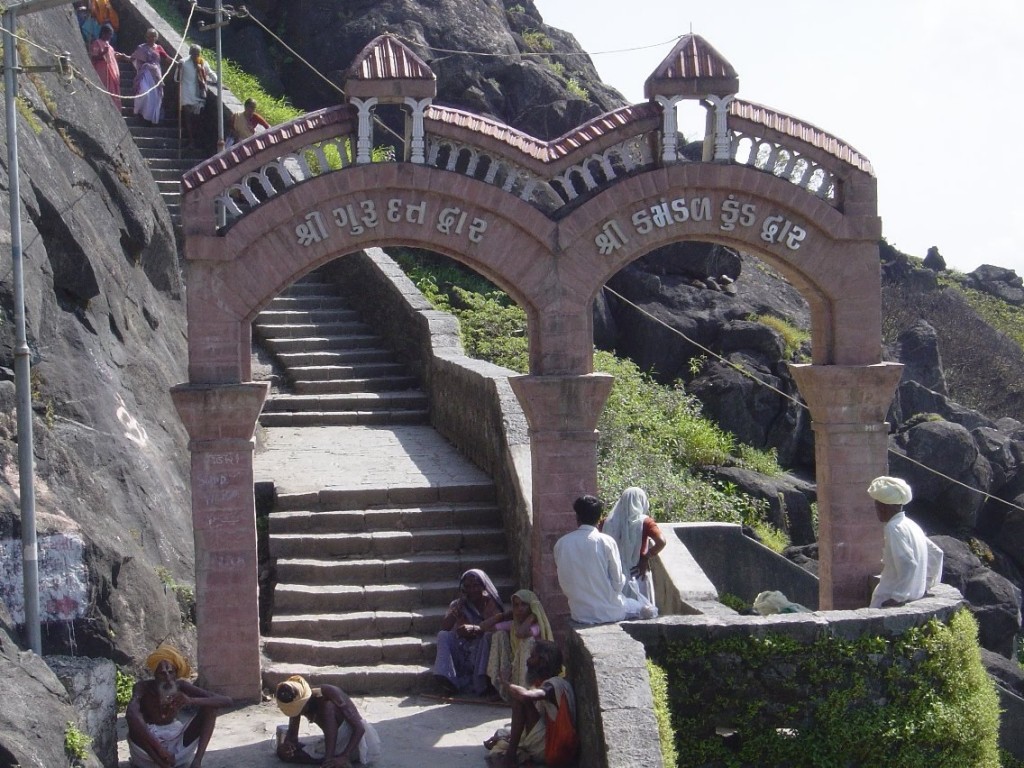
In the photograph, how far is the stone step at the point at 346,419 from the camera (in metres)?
15.4

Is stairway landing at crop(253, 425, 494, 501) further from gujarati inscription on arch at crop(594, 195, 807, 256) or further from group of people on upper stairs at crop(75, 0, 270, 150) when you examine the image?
group of people on upper stairs at crop(75, 0, 270, 150)

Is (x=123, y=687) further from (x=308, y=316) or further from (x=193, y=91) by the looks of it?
(x=193, y=91)

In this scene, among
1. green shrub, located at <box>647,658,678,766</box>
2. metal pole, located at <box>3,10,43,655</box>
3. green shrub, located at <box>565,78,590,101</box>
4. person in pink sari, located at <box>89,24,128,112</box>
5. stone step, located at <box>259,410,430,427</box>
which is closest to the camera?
green shrub, located at <box>647,658,678,766</box>

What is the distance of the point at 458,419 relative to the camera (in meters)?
14.3

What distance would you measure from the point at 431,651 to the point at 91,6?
14154 millimetres

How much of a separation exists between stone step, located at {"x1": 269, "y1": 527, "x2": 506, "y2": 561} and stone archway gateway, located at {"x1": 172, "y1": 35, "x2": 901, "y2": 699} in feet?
5.43

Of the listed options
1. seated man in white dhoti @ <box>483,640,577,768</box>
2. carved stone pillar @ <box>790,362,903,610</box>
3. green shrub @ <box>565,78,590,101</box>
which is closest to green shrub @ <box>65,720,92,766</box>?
seated man in white dhoti @ <box>483,640,577,768</box>

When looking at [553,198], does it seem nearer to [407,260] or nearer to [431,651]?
[431,651]

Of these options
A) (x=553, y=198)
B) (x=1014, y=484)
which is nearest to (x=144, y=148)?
(x=553, y=198)

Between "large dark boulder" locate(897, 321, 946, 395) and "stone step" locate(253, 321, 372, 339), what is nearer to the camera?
"stone step" locate(253, 321, 372, 339)

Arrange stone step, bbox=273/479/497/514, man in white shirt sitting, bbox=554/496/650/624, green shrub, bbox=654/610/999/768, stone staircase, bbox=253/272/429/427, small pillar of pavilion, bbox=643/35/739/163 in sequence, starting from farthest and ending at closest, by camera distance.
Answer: stone staircase, bbox=253/272/429/427, stone step, bbox=273/479/497/514, small pillar of pavilion, bbox=643/35/739/163, man in white shirt sitting, bbox=554/496/650/624, green shrub, bbox=654/610/999/768

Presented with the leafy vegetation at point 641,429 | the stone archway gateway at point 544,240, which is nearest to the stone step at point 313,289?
the leafy vegetation at point 641,429

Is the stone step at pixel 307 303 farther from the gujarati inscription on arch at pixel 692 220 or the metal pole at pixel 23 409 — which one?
the metal pole at pixel 23 409

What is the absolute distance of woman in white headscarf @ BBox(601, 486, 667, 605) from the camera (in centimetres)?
945
